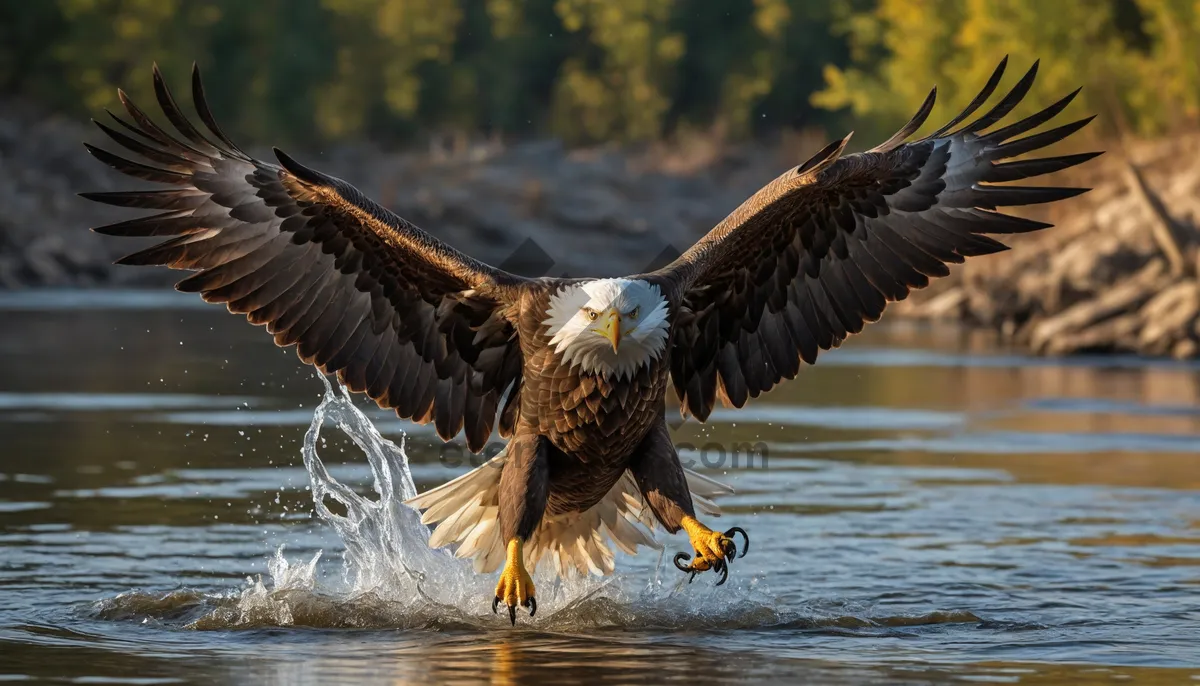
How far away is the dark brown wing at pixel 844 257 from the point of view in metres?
8.10

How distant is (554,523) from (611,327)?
1.69m

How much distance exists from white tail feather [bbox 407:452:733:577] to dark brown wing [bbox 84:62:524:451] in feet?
1.03

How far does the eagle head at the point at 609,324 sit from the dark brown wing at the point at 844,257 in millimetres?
880

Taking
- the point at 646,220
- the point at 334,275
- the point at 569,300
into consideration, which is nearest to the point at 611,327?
the point at 569,300

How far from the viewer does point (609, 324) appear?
6.87 metres

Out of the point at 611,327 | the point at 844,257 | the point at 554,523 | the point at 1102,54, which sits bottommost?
the point at 554,523

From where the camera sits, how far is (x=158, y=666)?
6.57m

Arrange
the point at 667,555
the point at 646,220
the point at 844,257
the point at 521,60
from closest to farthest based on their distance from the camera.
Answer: the point at 844,257
the point at 667,555
the point at 646,220
the point at 521,60

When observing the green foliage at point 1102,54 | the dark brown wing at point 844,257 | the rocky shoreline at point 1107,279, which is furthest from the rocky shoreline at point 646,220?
the dark brown wing at point 844,257

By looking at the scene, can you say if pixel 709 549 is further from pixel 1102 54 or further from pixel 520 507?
pixel 1102 54

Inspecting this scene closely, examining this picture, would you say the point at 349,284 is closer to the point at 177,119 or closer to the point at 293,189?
the point at 293,189

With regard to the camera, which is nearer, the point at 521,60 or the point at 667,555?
the point at 667,555

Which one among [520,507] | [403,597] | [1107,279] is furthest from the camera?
[1107,279]

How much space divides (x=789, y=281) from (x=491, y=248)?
29181 millimetres
